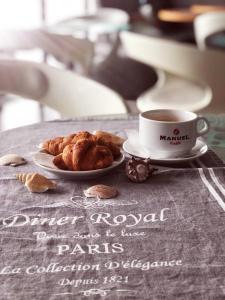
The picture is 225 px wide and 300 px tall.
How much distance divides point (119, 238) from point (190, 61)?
58.6 inches

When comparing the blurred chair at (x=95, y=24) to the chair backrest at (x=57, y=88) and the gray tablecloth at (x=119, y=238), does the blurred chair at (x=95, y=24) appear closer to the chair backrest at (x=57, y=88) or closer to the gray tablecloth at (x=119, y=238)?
the chair backrest at (x=57, y=88)

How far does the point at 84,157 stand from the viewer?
0.80 meters

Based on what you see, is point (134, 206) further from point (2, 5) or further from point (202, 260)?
point (2, 5)

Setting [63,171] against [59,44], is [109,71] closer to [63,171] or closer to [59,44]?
[59,44]

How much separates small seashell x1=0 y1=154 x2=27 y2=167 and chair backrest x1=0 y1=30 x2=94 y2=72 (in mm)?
1764

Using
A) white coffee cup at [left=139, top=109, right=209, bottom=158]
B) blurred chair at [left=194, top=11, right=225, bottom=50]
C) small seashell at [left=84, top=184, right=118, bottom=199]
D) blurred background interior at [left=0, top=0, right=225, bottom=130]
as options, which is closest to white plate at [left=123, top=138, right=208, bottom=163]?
white coffee cup at [left=139, top=109, right=209, bottom=158]

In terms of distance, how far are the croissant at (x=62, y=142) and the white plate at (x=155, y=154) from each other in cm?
9

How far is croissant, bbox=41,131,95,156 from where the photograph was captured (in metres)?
0.84

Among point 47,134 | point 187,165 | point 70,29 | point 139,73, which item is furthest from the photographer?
point 70,29

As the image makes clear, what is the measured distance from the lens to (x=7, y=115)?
4.09 m

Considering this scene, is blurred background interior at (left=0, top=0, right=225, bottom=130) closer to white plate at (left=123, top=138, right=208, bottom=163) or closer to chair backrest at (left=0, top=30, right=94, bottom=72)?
chair backrest at (left=0, top=30, right=94, bottom=72)

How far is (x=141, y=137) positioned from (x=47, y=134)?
246 mm

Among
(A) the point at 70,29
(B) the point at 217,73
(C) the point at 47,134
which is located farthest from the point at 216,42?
(C) the point at 47,134

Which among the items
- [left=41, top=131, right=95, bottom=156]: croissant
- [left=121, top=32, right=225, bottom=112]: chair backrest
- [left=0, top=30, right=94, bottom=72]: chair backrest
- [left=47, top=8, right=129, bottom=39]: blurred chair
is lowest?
[left=47, top=8, right=129, bottom=39]: blurred chair
